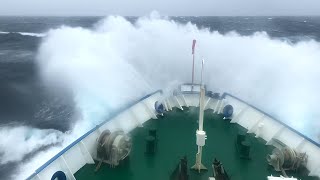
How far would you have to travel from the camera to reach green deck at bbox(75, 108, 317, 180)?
9797 mm

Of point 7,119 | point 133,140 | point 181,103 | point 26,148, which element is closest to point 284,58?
point 181,103

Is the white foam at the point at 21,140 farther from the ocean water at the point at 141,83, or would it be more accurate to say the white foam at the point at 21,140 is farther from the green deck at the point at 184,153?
the green deck at the point at 184,153

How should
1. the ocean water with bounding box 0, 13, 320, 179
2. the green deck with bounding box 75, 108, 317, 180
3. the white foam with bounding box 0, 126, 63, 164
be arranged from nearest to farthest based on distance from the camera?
1. the green deck with bounding box 75, 108, 317, 180
2. the white foam with bounding box 0, 126, 63, 164
3. the ocean water with bounding box 0, 13, 320, 179

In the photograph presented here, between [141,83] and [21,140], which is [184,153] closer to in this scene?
[21,140]

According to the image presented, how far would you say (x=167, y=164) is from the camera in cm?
1043

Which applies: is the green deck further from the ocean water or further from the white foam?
the white foam

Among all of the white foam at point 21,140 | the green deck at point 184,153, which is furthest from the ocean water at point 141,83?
the green deck at point 184,153

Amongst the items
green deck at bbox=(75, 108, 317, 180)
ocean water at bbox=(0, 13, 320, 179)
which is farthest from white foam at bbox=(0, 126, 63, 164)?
green deck at bbox=(75, 108, 317, 180)

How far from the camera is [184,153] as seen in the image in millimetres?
11328

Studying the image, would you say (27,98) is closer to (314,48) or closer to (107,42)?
(107,42)

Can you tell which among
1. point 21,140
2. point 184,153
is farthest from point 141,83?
point 184,153

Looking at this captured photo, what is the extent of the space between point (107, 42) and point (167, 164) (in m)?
26.0

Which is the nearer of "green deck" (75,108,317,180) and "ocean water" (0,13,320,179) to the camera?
"green deck" (75,108,317,180)

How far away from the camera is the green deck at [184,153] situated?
9.80 m
